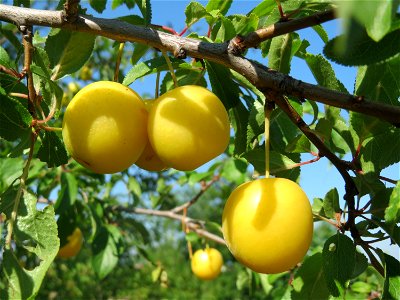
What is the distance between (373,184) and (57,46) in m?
0.91

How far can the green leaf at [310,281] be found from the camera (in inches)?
53.6

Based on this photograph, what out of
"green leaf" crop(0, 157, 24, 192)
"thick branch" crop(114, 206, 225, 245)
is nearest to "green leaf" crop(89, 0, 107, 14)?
"green leaf" crop(0, 157, 24, 192)

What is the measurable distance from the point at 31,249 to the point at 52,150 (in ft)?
0.84

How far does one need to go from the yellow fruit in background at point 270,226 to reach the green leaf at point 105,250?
2.09 m

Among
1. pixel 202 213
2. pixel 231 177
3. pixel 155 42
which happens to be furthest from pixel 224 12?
pixel 202 213

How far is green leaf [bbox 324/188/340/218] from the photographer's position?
1312 millimetres

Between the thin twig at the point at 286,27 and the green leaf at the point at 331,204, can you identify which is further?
the green leaf at the point at 331,204

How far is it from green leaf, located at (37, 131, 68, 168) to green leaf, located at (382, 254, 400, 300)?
0.85 meters

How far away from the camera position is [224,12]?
151 centimetres

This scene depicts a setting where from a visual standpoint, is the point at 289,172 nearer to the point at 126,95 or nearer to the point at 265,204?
the point at 265,204

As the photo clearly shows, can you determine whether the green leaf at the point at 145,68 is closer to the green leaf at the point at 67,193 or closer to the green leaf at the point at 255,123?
the green leaf at the point at 255,123

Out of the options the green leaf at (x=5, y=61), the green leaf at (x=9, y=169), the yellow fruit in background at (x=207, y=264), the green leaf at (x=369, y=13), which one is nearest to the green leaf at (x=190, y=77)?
the green leaf at (x=5, y=61)

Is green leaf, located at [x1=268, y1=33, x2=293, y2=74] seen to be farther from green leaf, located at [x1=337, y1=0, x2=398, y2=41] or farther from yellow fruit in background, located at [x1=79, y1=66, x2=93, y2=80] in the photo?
yellow fruit in background, located at [x1=79, y1=66, x2=93, y2=80]

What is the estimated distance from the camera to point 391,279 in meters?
1.13
